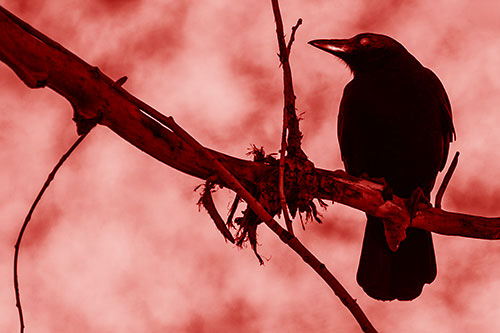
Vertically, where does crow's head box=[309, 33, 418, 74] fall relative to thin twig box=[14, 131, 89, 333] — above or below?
above

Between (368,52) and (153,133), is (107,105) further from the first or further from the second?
(368,52)

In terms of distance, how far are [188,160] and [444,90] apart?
2.53 metres

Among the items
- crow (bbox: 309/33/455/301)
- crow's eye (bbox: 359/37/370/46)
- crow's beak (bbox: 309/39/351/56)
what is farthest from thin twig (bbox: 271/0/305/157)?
crow's eye (bbox: 359/37/370/46)

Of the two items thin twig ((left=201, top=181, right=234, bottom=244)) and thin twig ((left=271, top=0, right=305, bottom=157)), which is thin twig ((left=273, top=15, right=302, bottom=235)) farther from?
thin twig ((left=201, top=181, right=234, bottom=244))

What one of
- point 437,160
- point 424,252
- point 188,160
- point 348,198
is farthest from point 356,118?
point 188,160

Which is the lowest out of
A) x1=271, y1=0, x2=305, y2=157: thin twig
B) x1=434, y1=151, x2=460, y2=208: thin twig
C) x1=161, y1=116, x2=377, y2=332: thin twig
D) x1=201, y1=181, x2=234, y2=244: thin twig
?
x1=161, y1=116, x2=377, y2=332: thin twig

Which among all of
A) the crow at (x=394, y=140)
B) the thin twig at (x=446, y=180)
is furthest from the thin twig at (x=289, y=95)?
the crow at (x=394, y=140)

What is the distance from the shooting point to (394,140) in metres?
4.52

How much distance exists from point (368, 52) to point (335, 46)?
8.7 inches

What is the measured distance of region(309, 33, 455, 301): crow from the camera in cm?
452

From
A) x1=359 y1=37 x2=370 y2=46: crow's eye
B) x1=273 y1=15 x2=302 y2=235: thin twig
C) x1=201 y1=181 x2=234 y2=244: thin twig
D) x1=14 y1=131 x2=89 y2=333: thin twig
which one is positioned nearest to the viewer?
x1=14 y1=131 x2=89 y2=333: thin twig

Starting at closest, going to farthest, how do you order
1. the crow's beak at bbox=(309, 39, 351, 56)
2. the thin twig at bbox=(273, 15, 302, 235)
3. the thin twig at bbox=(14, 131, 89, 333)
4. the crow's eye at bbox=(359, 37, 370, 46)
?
the thin twig at bbox=(14, 131, 89, 333), the thin twig at bbox=(273, 15, 302, 235), the crow's beak at bbox=(309, 39, 351, 56), the crow's eye at bbox=(359, 37, 370, 46)

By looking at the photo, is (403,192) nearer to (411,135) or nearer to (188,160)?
(411,135)

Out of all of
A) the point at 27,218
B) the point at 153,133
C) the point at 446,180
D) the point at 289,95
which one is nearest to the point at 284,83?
the point at 289,95
